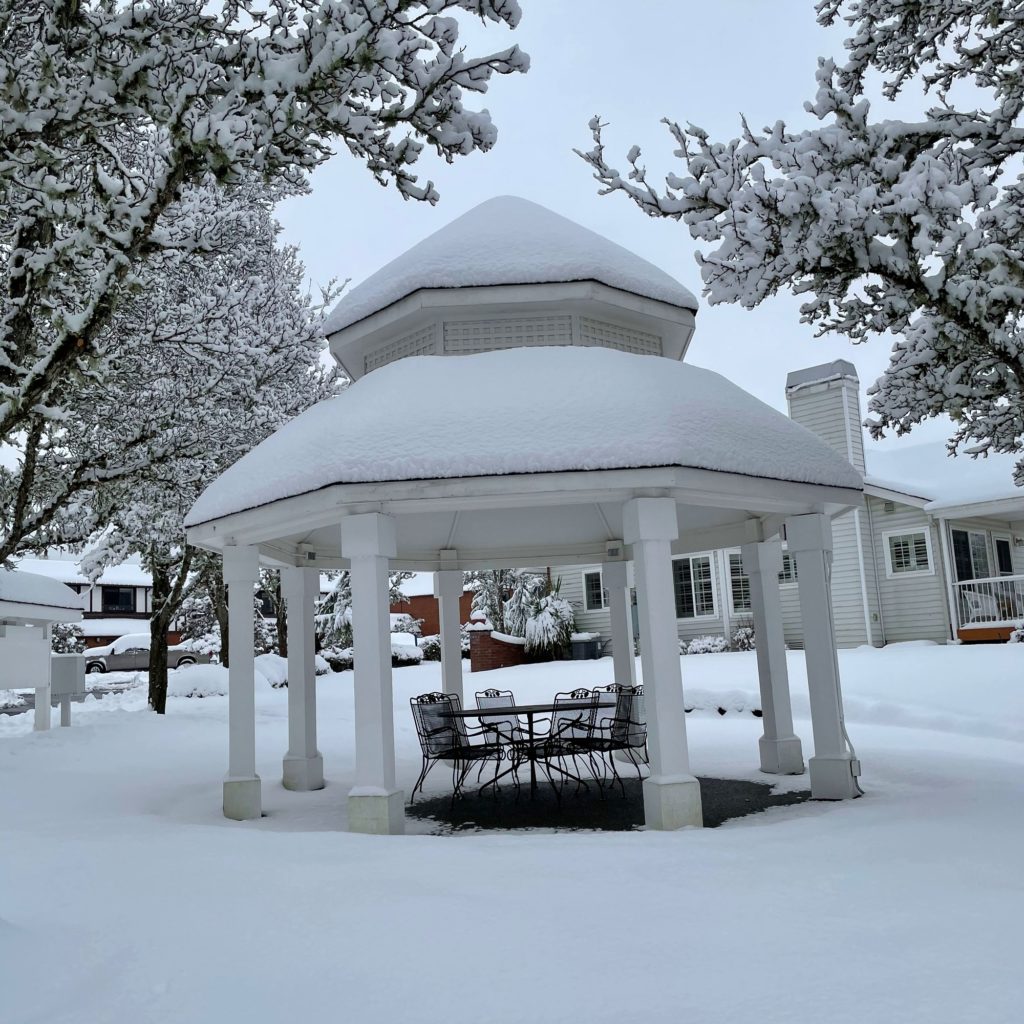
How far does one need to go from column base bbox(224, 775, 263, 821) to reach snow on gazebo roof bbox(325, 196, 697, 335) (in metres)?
4.66

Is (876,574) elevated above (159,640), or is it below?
above

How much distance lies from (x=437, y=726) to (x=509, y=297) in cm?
444

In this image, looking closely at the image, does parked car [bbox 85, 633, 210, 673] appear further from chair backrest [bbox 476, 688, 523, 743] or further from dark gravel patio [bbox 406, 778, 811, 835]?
dark gravel patio [bbox 406, 778, 811, 835]

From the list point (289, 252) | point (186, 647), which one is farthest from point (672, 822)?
point (186, 647)

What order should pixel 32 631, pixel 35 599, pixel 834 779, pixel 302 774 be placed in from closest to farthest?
1. pixel 834 779
2. pixel 302 774
3. pixel 35 599
4. pixel 32 631

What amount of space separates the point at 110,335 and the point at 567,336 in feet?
21.1

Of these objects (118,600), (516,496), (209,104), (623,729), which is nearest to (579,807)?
(623,729)

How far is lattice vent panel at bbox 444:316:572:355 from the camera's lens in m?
9.07

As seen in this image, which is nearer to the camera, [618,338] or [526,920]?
[526,920]

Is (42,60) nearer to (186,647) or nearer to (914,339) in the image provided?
(914,339)

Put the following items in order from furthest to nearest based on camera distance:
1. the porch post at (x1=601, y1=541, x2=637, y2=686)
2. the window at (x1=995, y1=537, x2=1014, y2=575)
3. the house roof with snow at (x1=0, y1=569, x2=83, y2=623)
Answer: the window at (x1=995, y1=537, x2=1014, y2=575) → the house roof with snow at (x1=0, y1=569, x2=83, y2=623) → the porch post at (x1=601, y1=541, x2=637, y2=686)

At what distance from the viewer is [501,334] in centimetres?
909

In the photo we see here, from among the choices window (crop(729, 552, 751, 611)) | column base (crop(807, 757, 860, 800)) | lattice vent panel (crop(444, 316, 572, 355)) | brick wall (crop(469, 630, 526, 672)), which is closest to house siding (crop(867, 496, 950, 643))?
window (crop(729, 552, 751, 611))

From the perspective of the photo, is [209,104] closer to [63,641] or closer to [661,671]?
[661,671]
